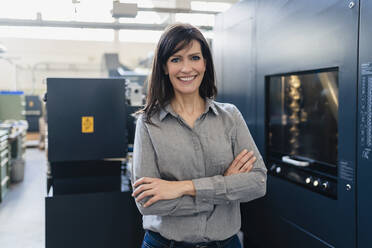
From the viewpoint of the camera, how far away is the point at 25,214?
4.04 m

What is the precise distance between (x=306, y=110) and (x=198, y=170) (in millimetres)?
1266

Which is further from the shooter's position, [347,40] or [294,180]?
[294,180]

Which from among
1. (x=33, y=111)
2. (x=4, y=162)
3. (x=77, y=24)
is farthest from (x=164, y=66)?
(x=33, y=111)

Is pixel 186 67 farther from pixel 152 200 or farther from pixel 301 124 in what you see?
pixel 301 124

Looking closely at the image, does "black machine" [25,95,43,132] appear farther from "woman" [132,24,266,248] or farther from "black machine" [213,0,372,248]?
"woman" [132,24,266,248]

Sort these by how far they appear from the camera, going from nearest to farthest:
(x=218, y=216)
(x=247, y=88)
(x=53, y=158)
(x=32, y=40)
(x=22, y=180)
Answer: (x=218, y=216) → (x=53, y=158) → (x=247, y=88) → (x=22, y=180) → (x=32, y=40)


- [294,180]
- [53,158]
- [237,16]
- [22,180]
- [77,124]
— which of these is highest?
[237,16]

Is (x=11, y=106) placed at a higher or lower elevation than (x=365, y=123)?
higher

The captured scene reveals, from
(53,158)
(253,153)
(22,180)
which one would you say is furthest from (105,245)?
(22,180)

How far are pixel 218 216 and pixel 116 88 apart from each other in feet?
3.66

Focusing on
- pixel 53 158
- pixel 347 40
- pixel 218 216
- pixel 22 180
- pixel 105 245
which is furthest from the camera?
pixel 22 180

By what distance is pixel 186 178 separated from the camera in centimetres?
122

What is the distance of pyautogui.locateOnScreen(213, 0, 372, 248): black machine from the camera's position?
1447mm

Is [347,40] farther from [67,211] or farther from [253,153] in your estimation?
[67,211]
